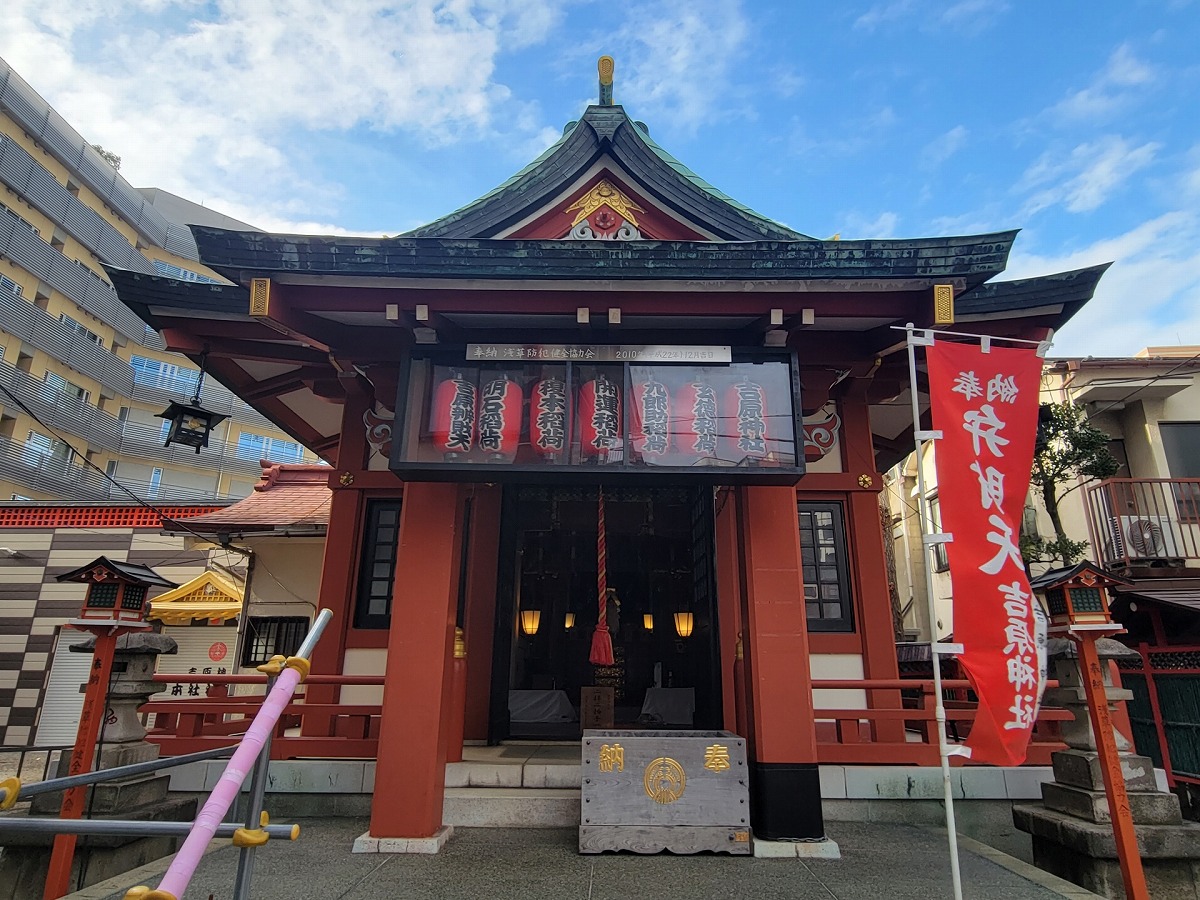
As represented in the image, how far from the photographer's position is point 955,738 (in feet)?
35.1

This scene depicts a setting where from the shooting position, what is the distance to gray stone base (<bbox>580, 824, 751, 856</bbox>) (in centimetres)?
632

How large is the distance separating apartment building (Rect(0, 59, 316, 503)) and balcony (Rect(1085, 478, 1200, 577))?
103 ft

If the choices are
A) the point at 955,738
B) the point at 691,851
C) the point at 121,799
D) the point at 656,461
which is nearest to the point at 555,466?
the point at 656,461

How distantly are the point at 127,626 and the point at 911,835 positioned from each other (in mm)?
8638

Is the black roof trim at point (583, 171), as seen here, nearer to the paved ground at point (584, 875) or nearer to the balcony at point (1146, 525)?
the paved ground at point (584, 875)

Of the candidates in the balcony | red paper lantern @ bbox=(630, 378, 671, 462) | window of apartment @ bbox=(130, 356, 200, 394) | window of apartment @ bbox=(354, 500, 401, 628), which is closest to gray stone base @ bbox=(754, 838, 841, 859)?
red paper lantern @ bbox=(630, 378, 671, 462)

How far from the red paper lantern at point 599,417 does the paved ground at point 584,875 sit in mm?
3872

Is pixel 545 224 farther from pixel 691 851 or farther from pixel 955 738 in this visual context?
pixel 955 738

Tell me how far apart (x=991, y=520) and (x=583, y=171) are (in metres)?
6.63

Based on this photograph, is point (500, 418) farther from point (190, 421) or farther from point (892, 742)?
point (892, 742)

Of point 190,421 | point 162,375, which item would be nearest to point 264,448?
point 162,375

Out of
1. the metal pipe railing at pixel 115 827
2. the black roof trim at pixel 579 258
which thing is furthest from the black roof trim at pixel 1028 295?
the metal pipe railing at pixel 115 827

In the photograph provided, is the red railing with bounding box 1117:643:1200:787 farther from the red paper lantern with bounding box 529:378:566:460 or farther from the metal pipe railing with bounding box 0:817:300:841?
the metal pipe railing with bounding box 0:817:300:841

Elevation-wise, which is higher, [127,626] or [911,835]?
[127,626]
